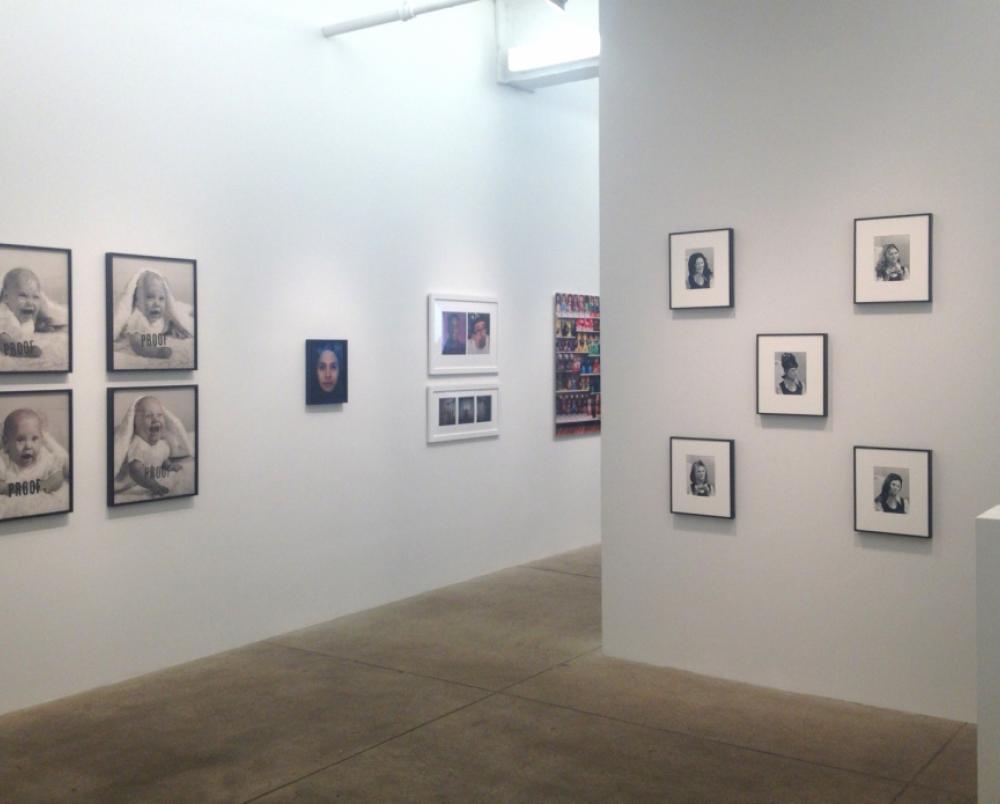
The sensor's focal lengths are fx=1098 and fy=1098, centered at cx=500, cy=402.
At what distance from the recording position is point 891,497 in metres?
5.21

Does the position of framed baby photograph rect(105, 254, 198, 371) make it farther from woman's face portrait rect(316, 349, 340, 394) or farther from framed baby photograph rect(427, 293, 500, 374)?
framed baby photograph rect(427, 293, 500, 374)

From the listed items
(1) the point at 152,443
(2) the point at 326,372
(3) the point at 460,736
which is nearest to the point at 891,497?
(3) the point at 460,736

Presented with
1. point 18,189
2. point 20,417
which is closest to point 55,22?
point 18,189

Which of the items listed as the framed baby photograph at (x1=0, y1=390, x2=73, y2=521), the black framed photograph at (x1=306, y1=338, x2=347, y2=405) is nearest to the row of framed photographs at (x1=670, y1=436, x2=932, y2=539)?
the black framed photograph at (x1=306, y1=338, x2=347, y2=405)

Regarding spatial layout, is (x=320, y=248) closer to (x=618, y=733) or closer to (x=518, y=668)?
(x=518, y=668)

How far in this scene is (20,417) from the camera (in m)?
5.22

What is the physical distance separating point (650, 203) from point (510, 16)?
3.08 metres

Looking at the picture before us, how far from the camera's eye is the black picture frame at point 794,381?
5391 millimetres

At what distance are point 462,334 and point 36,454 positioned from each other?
348 centimetres

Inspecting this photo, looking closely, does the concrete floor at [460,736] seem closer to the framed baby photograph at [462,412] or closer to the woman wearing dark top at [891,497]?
the woman wearing dark top at [891,497]

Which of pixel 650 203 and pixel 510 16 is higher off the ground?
pixel 510 16

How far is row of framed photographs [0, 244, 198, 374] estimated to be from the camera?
5188 millimetres

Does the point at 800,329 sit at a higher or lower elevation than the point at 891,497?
higher

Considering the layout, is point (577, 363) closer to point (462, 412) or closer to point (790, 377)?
point (462, 412)
